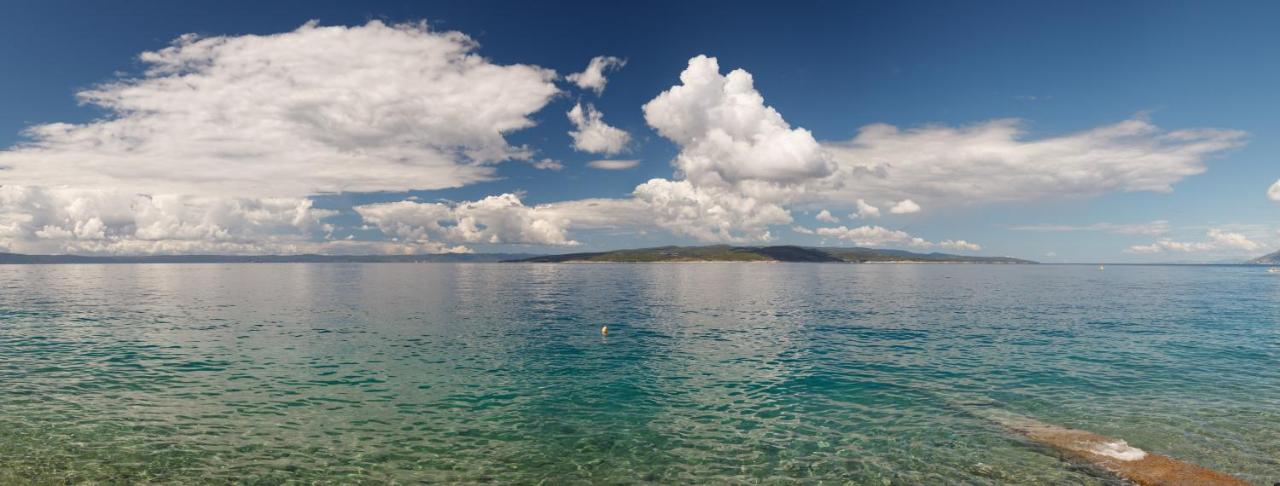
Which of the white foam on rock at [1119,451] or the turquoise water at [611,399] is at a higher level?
the white foam on rock at [1119,451]

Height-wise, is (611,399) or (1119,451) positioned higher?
(1119,451)

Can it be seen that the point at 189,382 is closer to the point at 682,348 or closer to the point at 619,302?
the point at 682,348

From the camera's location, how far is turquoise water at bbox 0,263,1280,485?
2678 centimetres

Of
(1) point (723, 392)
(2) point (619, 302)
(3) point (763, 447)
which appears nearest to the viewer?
(3) point (763, 447)

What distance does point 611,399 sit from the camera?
39094mm

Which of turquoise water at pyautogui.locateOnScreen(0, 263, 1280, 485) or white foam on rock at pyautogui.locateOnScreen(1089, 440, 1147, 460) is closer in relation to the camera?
turquoise water at pyautogui.locateOnScreen(0, 263, 1280, 485)

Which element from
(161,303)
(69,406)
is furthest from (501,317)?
(161,303)

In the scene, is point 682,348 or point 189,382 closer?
point 189,382

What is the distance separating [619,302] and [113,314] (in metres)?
81.4

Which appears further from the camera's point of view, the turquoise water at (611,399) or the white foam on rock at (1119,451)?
the white foam on rock at (1119,451)

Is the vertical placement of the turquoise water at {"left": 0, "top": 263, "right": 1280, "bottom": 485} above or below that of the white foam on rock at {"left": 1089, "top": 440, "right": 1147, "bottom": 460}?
below

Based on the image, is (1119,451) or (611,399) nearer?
(1119,451)

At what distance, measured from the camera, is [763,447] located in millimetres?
29375

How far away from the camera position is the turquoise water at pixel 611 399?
26.8 metres
